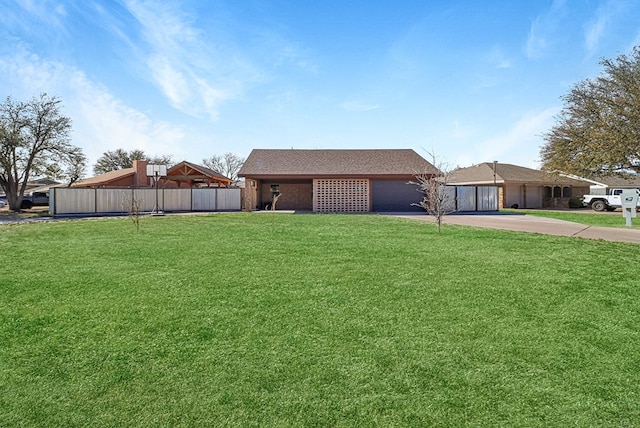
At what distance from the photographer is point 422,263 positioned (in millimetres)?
6965

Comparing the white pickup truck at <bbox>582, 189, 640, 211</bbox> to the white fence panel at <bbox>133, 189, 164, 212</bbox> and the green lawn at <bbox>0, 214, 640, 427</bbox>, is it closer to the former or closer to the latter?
the green lawn at <bbox>0, 214, 640, 427</bbox>

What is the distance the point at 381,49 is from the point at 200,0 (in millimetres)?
5835

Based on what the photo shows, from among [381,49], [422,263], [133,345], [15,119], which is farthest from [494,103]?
[15,119]

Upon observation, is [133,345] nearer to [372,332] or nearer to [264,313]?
[264,313]

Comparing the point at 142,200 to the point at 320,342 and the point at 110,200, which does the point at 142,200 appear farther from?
the point at 320,342

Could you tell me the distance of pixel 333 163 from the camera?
83.0ft

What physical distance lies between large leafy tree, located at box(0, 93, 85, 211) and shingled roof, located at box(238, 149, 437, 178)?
15.3 metres

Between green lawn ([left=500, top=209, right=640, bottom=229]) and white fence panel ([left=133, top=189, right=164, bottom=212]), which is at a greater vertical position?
white fence panel ([left=133, top=189, right=164, bottom=212])

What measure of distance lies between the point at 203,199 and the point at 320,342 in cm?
2313

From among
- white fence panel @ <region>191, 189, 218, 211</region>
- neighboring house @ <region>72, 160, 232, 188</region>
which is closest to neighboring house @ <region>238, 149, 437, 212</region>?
white fence panel @ <region>191, 189, 218, 211</region>

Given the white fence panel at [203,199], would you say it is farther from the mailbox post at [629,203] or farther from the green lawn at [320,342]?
the mailbox post at [629,203]

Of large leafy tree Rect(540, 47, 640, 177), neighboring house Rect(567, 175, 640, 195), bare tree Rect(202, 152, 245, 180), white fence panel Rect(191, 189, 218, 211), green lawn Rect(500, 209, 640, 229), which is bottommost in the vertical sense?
green lawn Rect(500, 209, 640, 229)

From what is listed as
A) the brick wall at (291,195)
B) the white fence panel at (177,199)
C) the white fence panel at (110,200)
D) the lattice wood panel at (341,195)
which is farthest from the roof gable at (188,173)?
the lattice wood panel at (341,195)

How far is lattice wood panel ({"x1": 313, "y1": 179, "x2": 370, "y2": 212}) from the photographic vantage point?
2419cm
